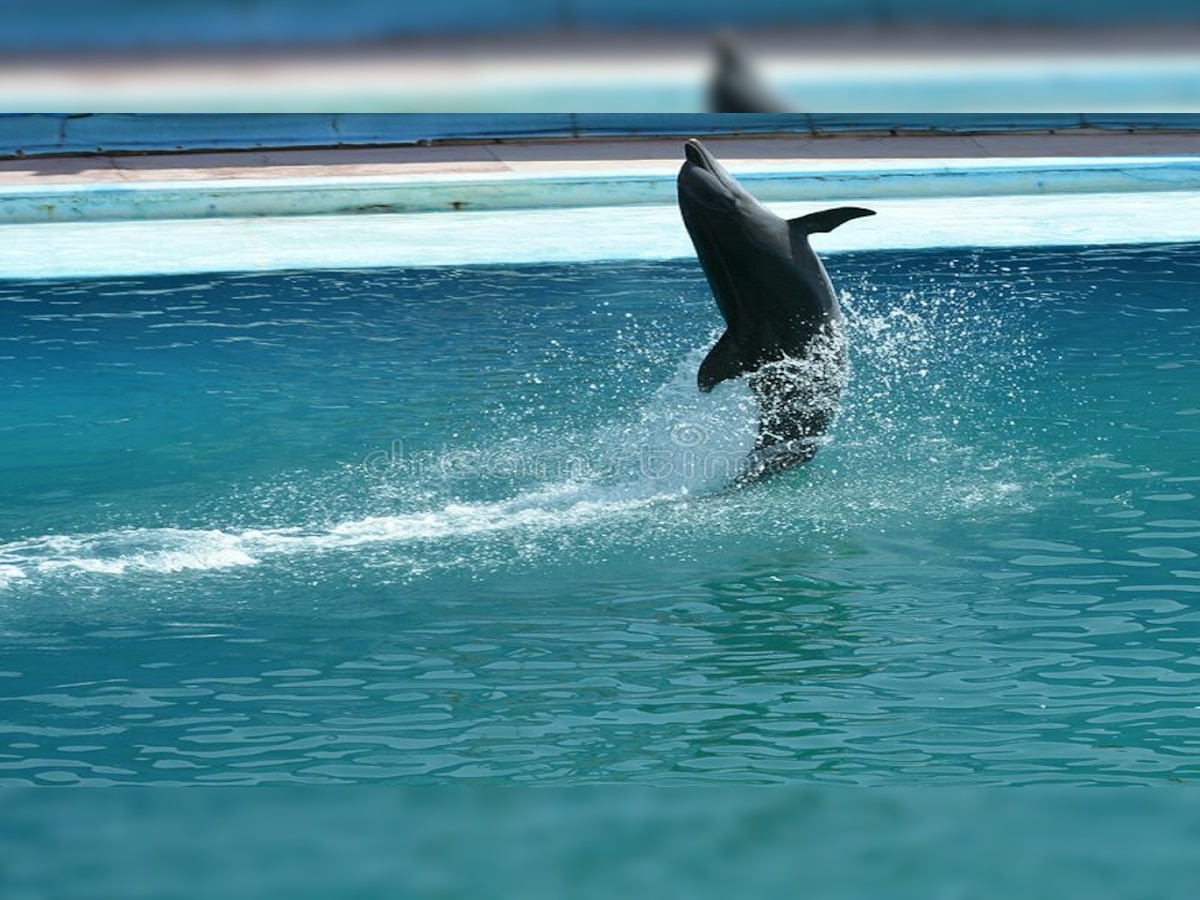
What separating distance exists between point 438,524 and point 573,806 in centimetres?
225

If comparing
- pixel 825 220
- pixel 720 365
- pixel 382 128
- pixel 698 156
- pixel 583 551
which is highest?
pixel 382 128

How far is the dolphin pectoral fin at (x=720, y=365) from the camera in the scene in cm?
457

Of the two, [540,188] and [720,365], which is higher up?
[540,188]

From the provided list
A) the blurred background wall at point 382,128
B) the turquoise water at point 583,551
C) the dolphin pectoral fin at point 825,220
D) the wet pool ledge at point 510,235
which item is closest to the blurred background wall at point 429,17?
the turquoise water at point 583,551

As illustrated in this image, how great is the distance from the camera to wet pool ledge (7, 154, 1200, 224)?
1069 centimetres

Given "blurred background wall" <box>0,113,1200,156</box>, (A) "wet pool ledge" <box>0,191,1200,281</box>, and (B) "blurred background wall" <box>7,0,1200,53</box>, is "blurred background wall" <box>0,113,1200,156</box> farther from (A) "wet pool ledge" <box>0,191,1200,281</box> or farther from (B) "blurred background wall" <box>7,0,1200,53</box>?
(B) "blurred background wall" <box>7,0,1200,53</box>

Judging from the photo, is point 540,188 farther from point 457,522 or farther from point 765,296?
point 765,296

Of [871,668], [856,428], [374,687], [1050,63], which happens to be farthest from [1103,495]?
[1050,63]

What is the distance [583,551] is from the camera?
472 centimetres

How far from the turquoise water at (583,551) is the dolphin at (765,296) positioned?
1.39ft

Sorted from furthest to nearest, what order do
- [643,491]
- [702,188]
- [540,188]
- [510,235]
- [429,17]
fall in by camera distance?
[540,188] → [510,235] → [643,491] → [702,188] → [429,17]

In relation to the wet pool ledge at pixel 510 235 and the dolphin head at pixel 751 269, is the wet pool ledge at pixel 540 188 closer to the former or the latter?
the wet pool ledge at pixel 510 235

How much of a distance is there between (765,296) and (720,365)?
262 mm

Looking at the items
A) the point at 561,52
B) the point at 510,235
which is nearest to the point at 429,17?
the point at 561,52
